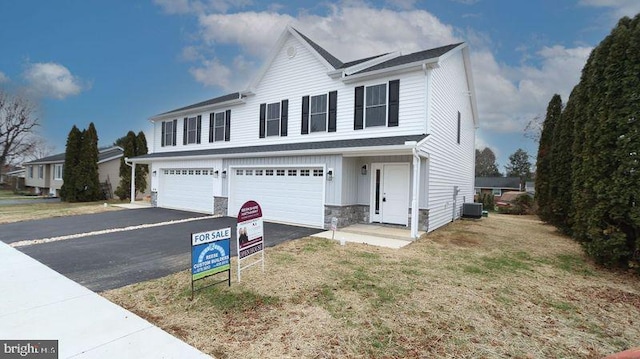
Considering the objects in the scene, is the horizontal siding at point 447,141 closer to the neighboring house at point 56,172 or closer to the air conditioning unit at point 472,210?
the air conditioning unit at point 472,210

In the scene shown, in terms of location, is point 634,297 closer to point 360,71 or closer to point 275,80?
point 360,71

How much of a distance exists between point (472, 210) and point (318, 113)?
30.2 ft

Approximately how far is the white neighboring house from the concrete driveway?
1.67 meters

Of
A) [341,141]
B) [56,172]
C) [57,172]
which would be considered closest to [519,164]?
[341,141]

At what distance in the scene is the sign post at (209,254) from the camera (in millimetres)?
4293

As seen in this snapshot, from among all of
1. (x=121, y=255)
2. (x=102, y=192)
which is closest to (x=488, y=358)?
(x=121, y=255)

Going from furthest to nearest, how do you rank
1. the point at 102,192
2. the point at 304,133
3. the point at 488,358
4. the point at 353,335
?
the point at 102,192 < the point at 304,133 < the point at 353,335 < the point at 488,358

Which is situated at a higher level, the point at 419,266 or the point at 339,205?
the point at 339,205

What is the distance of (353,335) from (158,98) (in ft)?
73.8

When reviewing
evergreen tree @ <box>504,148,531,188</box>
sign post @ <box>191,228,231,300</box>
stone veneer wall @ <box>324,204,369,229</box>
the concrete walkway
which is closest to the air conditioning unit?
the concrete walkway

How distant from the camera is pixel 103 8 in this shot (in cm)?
1305

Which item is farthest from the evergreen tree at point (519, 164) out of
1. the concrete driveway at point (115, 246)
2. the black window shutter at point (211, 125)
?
the concrete driveway at point (115, 246)

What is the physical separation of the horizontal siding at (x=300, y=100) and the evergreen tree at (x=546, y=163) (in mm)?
7207

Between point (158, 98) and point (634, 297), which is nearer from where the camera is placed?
point (634, 297)
